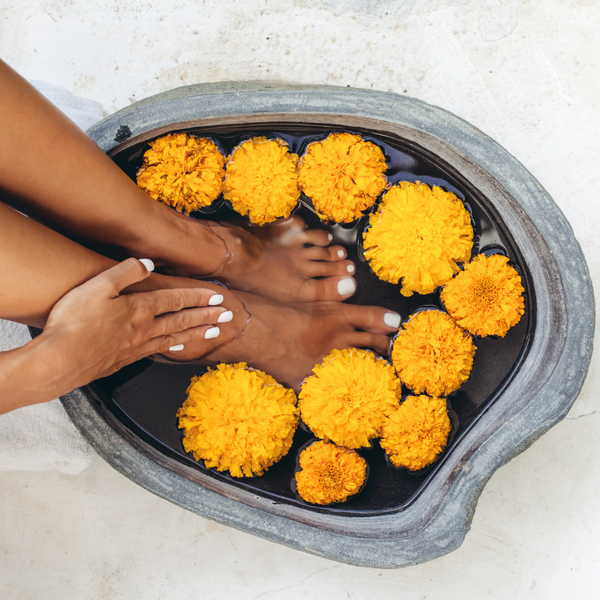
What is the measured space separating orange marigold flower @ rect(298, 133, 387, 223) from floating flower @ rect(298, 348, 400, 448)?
299 mm

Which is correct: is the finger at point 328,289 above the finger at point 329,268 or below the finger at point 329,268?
below

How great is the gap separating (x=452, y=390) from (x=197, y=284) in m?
0.54

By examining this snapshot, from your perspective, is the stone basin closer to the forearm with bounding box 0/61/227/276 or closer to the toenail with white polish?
the forearm with bounding box 0/61/227/276

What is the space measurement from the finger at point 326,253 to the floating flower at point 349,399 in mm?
279

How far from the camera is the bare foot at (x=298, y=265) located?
41.6 inches

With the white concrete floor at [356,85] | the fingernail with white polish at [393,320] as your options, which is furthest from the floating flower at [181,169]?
the fingernail with white polish at [393,320]

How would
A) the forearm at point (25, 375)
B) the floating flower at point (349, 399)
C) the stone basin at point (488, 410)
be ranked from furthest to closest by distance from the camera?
the floating flower at point (349, 399), the stone basin at point (488, 410), the forearm at point (25, 375)

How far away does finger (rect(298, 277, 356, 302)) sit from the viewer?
108 cm

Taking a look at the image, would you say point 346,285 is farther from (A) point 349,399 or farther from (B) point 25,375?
(B) point 25,375

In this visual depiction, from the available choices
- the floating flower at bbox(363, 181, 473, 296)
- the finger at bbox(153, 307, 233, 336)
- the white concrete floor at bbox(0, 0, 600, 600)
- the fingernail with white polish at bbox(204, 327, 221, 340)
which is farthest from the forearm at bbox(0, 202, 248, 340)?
the white concrete floor at bbox(0, 0, 600, 600)

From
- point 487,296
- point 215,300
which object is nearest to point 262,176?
point 215,300

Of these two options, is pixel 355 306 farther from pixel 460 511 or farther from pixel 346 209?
pixel 460 511

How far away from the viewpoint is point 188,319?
816 mm

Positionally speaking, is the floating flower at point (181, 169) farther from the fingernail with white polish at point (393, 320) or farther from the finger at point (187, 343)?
the fingernail with white polish at point (393, 320)
